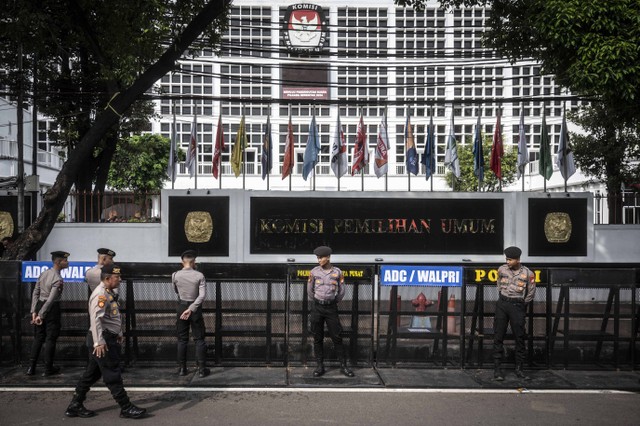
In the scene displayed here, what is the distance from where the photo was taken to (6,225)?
18.7 meters

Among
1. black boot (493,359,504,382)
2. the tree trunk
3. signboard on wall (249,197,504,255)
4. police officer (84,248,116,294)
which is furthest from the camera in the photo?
signboard on wall (249,197,504,255)

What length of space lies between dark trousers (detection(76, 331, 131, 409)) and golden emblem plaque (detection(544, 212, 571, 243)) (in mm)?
15109

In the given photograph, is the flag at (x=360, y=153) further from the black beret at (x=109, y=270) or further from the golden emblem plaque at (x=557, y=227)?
the black beret at (x=109, y=270)

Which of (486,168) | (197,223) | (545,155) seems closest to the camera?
(197,223)

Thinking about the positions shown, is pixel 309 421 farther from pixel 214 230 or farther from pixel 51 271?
pixel 214 230

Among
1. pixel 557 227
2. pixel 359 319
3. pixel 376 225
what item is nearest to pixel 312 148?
pixel 376 225

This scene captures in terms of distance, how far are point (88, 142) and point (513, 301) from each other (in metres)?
8.13

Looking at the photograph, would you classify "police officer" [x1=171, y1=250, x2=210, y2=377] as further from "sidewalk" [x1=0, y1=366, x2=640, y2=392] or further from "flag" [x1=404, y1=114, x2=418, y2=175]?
"flag" [x1=404, y1=114, x2=418, y2=175]

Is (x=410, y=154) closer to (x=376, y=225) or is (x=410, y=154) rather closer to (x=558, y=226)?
(x=376, y=225)

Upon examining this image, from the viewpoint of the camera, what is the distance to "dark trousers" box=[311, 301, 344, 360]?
8.91 m

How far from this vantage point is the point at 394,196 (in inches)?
727

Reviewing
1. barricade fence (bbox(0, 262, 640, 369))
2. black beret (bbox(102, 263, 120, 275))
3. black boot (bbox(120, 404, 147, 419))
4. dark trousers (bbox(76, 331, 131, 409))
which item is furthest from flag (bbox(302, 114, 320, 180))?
black boot (bbox(120, 404, 147, 419))

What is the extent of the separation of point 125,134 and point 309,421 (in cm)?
1926

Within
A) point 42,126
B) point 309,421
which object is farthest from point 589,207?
point 42,126
